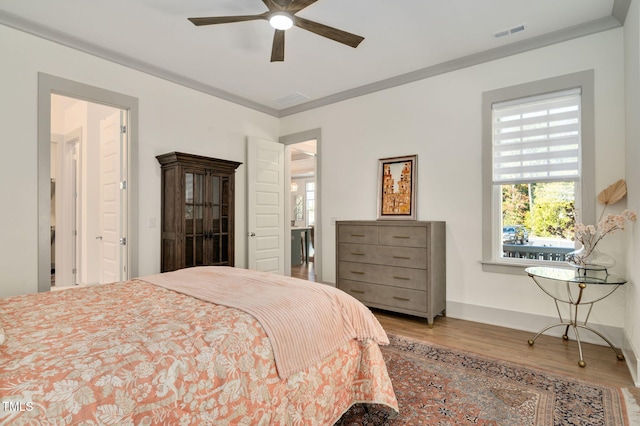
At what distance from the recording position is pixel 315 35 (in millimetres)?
3092

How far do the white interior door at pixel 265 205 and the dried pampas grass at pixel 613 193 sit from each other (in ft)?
12.5

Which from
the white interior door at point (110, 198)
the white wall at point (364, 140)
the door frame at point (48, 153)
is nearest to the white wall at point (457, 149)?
the white wall at point (364, 140)

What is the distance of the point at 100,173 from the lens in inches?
163

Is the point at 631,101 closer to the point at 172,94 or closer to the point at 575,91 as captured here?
the point at 575,91

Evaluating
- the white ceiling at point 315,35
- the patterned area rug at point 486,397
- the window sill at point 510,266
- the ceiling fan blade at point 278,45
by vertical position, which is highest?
the white ceiling at point 315,35

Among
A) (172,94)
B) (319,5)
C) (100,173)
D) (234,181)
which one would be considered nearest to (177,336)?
(319,5)

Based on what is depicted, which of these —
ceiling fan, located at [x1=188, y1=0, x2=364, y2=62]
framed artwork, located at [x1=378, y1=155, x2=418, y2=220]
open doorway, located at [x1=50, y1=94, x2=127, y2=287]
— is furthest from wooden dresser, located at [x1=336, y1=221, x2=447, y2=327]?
open doorway, located at [x1=50, y1=94, x2=127, y2=287]

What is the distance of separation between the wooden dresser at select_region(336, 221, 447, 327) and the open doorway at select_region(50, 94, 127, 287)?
2.56 meters

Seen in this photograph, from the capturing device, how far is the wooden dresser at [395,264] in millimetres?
3408

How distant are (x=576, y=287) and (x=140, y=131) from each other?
4768 millimetres

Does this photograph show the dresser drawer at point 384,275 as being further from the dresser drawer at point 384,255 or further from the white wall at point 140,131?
the white wall at point 140,131

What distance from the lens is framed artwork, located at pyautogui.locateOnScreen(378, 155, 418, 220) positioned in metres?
3.95

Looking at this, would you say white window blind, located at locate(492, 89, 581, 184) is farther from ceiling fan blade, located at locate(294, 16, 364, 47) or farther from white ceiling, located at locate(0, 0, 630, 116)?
ceiling fan blade, located at locate(294, 16, 364, 47)

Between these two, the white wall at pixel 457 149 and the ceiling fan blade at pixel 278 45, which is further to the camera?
the white wall at pixel 457 149
